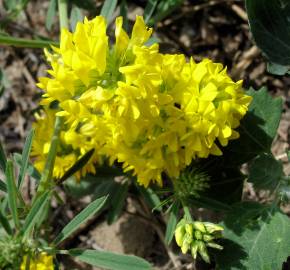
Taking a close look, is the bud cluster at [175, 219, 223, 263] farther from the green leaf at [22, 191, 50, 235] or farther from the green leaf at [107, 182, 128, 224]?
the green leaf at [107, 182, 128, 224]

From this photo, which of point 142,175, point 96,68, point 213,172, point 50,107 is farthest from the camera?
point 50,107

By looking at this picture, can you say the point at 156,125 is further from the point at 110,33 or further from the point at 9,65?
the point at 9,65

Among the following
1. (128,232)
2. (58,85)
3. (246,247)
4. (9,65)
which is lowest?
(128,232)

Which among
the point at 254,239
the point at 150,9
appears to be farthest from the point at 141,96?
the point at 150,9

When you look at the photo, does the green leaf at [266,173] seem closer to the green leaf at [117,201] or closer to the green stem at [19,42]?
the green leaf at [117,201]

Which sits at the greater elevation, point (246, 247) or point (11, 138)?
point (246, 247)

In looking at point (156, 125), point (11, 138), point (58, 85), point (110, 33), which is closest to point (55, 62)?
point (58, 85)

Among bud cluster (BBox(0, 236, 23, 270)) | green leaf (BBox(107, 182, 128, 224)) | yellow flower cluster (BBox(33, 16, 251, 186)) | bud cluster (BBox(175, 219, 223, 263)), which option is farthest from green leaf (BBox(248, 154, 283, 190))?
bud cluster (BBox(0, 236, 23, 270))
